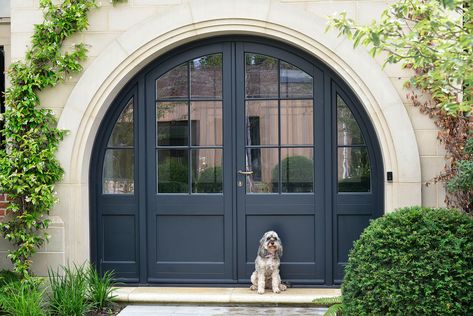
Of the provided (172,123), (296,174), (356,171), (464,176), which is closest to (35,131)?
(172,123)

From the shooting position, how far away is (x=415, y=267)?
4.83 metres

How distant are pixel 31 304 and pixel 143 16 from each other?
9.99 feet

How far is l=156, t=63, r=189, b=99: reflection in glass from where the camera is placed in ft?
24.0

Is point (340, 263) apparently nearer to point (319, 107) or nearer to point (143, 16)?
point (319, 107)

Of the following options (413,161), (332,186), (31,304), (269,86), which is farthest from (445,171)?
(31,304)

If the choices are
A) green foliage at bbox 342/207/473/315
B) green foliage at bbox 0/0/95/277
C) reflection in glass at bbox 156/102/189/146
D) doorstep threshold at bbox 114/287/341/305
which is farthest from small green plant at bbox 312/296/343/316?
green foliage at bbox 0/0/95/277

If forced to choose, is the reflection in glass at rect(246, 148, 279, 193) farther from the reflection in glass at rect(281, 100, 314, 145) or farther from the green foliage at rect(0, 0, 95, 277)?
the green foliage at rect(0, 0, 95, 277)

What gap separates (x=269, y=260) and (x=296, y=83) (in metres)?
1.86

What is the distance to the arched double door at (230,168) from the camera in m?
7.16

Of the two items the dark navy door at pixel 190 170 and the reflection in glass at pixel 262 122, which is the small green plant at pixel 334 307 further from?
the reflection in glass at pixel 262 122

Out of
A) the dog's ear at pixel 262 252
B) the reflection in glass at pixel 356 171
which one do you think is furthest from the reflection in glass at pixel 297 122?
the dog's ear at pixel 262 252

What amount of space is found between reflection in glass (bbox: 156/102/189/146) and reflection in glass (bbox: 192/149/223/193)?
0.72 feet

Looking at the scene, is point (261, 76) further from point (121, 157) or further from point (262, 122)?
point (121, 157)

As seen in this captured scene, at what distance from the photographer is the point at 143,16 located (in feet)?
23.2
